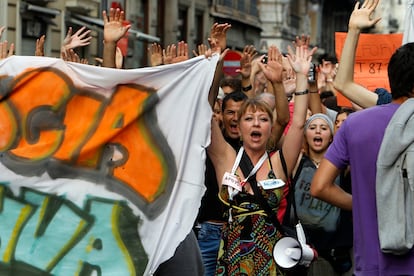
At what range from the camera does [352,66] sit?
6094 millimetres

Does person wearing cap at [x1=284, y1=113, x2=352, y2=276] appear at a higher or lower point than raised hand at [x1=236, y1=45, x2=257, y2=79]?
lower

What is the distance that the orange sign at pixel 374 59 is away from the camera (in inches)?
409

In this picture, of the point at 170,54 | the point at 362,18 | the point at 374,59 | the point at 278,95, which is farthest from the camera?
the point at 374,59

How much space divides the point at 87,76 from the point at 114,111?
0.23m

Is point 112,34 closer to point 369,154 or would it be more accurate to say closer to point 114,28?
point 114,28

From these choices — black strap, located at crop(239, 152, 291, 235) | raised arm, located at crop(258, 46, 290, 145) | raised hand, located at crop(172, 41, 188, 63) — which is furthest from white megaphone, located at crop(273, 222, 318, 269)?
raised hand, located at crop(172, 41, 188, 63)

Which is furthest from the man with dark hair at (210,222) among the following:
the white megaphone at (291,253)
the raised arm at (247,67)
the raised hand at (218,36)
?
the raised arm at (247,67)

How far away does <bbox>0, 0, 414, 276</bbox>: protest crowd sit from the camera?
18.3ft

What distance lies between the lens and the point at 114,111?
696 cm

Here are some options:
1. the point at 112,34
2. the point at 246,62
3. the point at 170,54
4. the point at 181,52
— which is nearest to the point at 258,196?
the point at 112,34

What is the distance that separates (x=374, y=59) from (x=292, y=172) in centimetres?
282

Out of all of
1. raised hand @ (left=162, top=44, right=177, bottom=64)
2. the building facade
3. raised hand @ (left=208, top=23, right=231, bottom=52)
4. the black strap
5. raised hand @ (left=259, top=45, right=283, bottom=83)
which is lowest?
the black strap

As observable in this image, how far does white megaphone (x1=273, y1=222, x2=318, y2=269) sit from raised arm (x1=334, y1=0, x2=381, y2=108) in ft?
3.62

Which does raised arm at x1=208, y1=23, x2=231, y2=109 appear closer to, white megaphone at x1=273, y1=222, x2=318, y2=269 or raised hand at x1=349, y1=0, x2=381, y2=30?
white megaphone at x1=273, y1=222, x2=318, y2=269
